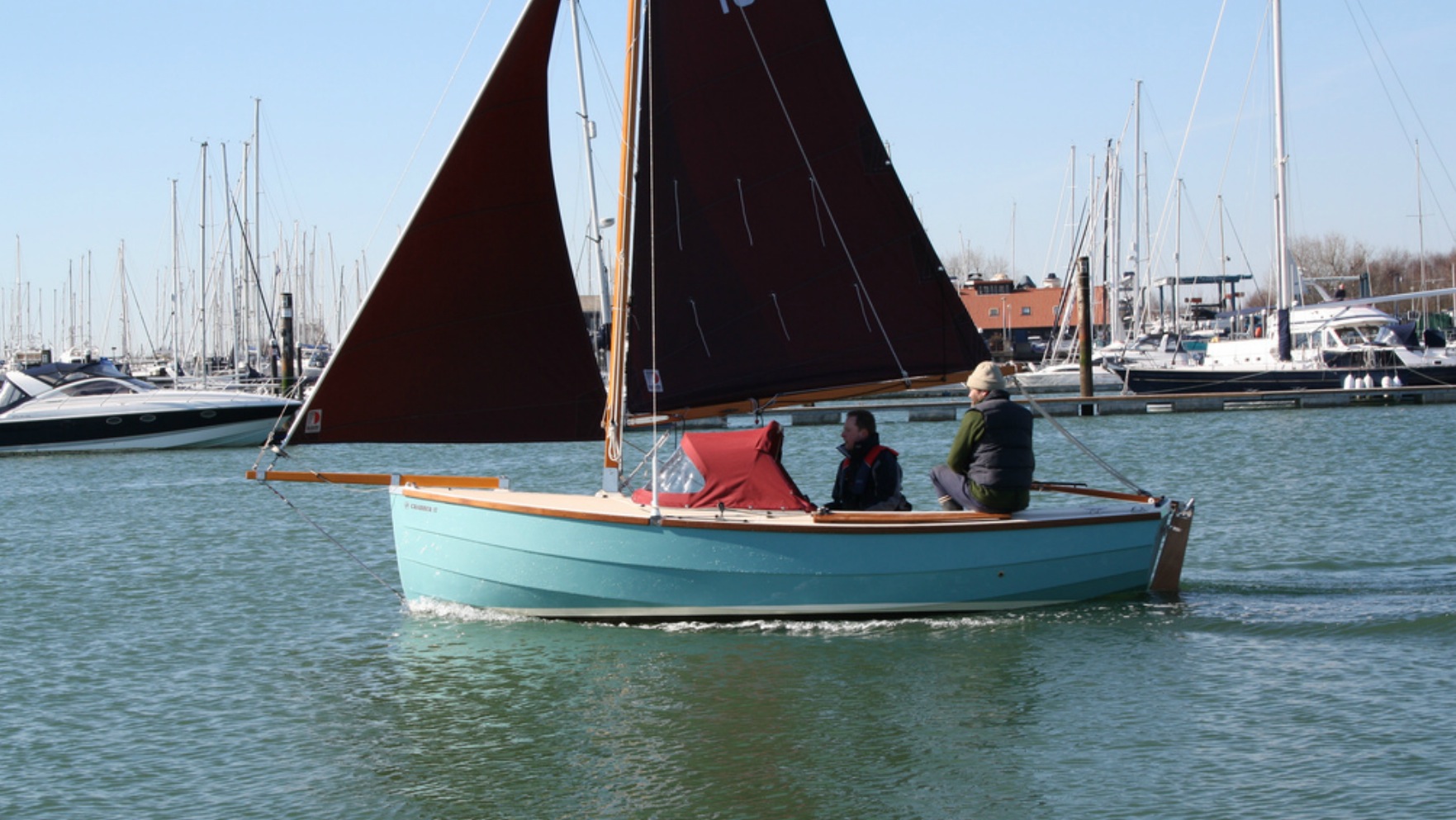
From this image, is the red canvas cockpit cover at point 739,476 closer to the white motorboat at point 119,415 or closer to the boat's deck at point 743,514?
the boat's deck at point 743,514

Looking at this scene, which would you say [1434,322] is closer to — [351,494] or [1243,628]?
[351,494]

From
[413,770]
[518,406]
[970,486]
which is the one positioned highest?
[518,406]

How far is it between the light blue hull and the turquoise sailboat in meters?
0.02

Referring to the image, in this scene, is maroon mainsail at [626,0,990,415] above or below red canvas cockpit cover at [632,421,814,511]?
above

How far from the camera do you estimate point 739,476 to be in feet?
36.4

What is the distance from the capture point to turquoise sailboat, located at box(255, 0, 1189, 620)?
10.9m

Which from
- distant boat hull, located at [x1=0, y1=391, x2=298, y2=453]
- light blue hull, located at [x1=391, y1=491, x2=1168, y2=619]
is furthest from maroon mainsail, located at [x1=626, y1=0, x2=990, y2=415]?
distant boat hull, located at [x1=0, y1=391, x2=298, y2=453]

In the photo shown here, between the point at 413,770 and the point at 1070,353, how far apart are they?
53154mm

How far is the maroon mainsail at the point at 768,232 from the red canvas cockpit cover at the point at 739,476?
729mm

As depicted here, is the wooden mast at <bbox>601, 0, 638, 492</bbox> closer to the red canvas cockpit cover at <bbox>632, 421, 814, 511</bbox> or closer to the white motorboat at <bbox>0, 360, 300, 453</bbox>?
the red canvas cockpit cover at <bbox>632, 421, 814, 511</bbox>

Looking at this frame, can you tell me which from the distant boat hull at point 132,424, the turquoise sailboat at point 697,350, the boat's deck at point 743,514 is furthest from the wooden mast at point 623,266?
the distant boat hull at point 132,424

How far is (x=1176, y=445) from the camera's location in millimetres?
30156

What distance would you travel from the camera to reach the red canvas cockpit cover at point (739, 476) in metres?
11.0

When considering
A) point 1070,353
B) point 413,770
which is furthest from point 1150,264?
point 413,770
